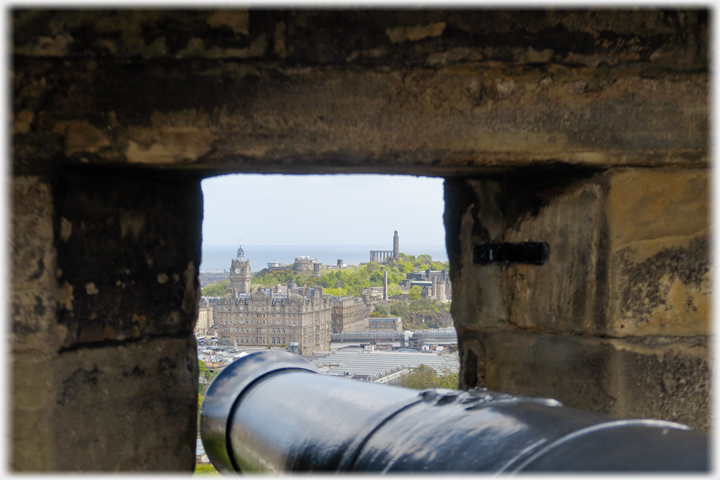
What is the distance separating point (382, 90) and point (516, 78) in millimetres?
273

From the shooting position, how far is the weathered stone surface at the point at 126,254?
130cm

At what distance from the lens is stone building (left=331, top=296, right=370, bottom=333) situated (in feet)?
16.7

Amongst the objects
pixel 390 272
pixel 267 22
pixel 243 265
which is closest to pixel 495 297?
pixel 267 22

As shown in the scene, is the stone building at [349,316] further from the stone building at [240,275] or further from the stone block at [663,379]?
the stone block at [663,379]

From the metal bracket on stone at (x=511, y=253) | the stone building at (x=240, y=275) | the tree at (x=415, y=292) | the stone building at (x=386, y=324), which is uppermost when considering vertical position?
the metal bracket on stone at (x=511, y=253)

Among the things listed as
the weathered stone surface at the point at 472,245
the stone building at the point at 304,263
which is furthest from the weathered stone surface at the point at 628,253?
the stone building at the point at 304,263

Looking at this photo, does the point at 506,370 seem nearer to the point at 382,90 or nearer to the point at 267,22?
the point at 382,90

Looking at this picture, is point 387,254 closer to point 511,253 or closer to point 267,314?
point 267,314

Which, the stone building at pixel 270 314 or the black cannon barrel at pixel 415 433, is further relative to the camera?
the stone building at pixel 270 314

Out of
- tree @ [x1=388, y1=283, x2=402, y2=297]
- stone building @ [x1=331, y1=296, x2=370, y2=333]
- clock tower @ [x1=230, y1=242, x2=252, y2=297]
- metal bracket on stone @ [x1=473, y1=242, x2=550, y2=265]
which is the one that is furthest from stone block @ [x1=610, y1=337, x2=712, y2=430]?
stone building @ [x1=331, y1=296, x2=370, y2=333]

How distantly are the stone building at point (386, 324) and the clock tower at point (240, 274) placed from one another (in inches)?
58.6

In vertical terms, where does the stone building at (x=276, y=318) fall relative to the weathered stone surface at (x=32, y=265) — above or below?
below

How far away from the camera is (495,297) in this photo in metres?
1.60

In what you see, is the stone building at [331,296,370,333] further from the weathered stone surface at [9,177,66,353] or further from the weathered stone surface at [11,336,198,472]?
the weathered stone surface at [9,177,66,353]
